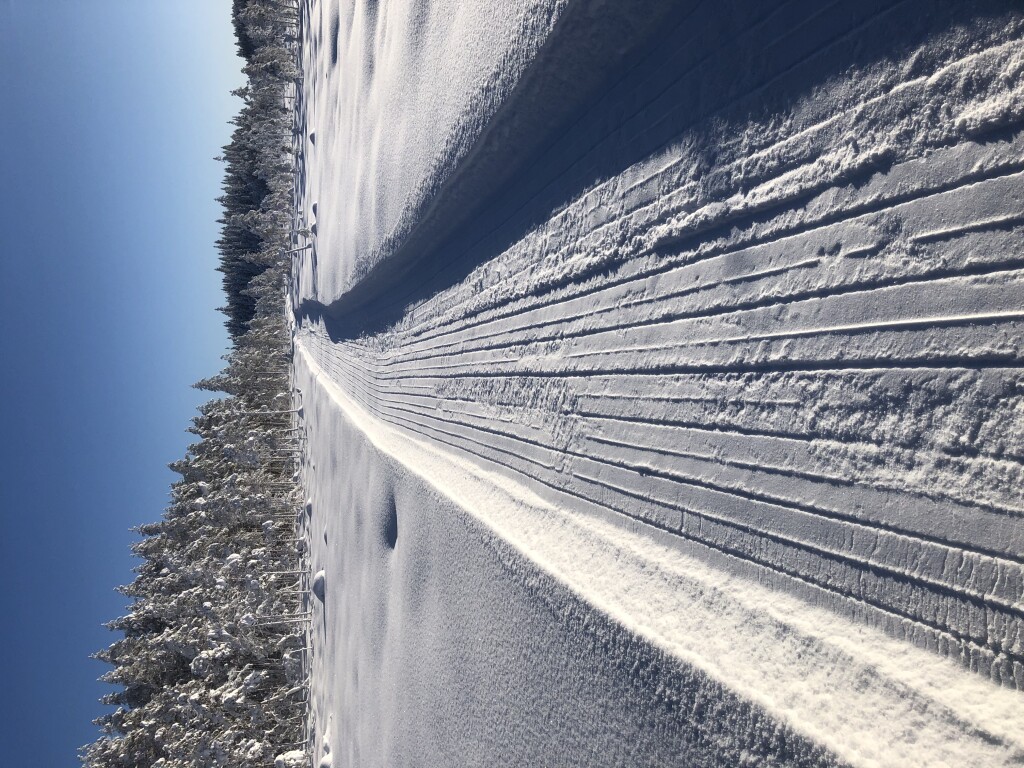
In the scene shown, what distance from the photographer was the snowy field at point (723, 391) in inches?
45.2

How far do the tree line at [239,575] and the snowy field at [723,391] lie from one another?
3.84 metres

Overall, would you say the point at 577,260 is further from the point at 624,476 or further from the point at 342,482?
the point at 342,482

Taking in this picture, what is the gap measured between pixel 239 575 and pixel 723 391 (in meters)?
7.43

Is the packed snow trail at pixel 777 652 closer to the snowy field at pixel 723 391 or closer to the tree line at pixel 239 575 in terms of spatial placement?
the snowy field at pixel 723 391

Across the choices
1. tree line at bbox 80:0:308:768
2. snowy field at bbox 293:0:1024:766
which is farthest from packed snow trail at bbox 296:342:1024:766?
tree line at bbox 80:0:308:768

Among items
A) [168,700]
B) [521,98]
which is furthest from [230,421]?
[521,98]

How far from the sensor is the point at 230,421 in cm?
1191

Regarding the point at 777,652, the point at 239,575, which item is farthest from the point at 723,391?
the point at 239,575

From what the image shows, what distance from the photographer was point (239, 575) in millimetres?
7809

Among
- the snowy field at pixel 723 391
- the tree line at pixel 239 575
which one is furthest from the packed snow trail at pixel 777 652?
the tree line at pixel 239 575

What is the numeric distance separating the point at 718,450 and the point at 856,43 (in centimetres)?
89

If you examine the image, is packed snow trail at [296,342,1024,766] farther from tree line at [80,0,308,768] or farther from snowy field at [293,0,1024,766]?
tree line at [80,0,308,768]

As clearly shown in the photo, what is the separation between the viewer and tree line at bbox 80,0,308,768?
21.5ft

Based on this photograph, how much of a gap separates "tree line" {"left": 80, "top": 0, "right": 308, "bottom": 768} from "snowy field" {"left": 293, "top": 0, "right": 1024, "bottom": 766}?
3.84m
